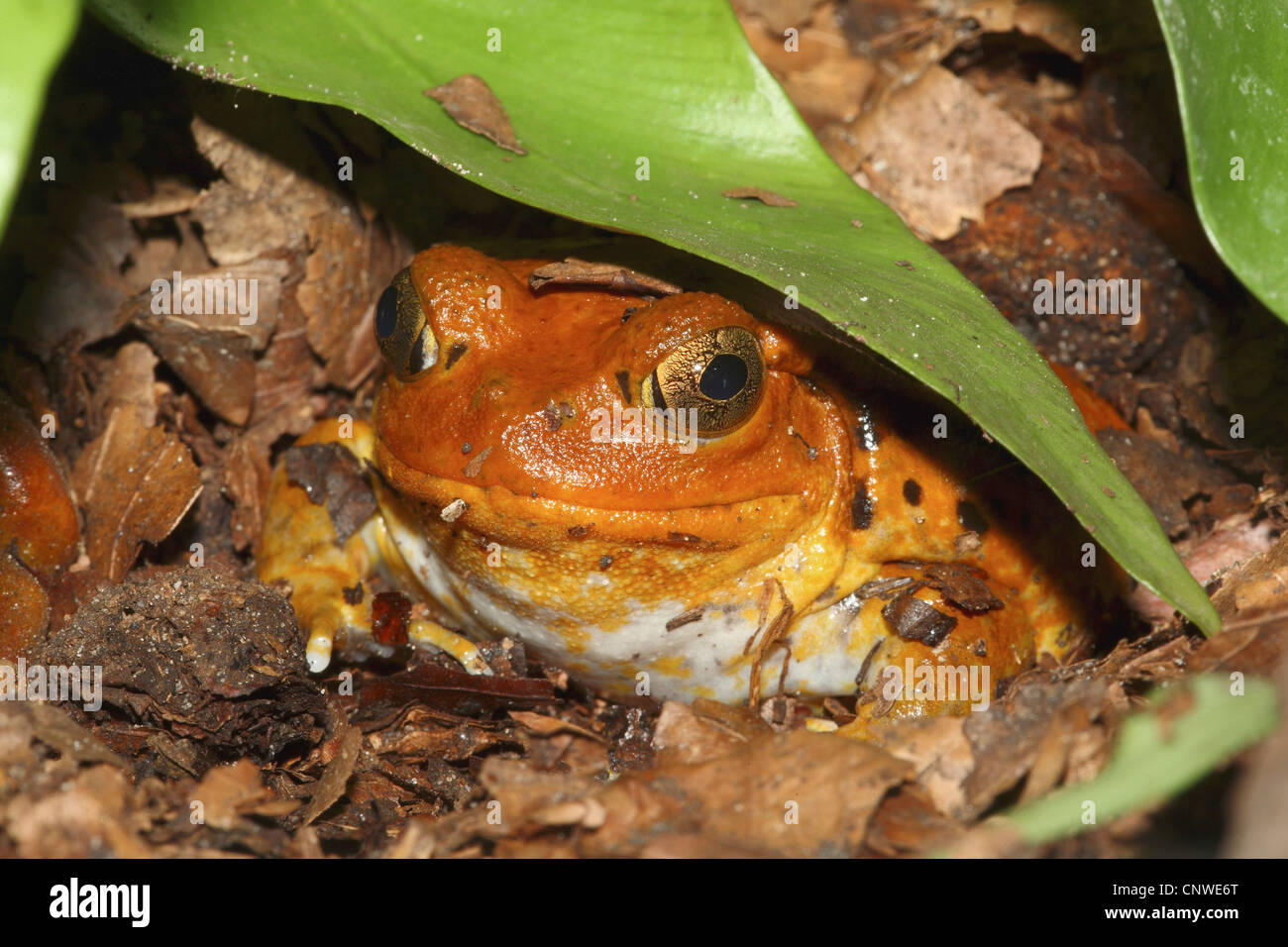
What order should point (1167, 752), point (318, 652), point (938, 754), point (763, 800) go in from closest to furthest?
point (1167, 752) < point (763, 800) < point (938, 754) < point (318, 652)

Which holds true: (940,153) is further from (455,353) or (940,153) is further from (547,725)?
(547,725)

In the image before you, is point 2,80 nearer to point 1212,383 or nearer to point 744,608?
point 744,608

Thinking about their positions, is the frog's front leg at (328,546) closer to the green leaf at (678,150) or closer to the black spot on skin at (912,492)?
the green leaf at (678,150)

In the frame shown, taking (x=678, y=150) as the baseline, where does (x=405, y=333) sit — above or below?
below

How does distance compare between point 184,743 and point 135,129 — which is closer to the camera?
point 184,743

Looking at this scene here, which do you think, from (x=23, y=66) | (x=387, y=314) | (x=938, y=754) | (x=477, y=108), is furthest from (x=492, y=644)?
(x=23, y=66)

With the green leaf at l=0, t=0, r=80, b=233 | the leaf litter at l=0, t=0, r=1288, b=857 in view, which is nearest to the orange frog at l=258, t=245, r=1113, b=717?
the leaf litter at l=0, t=0, r=1288, b=857
